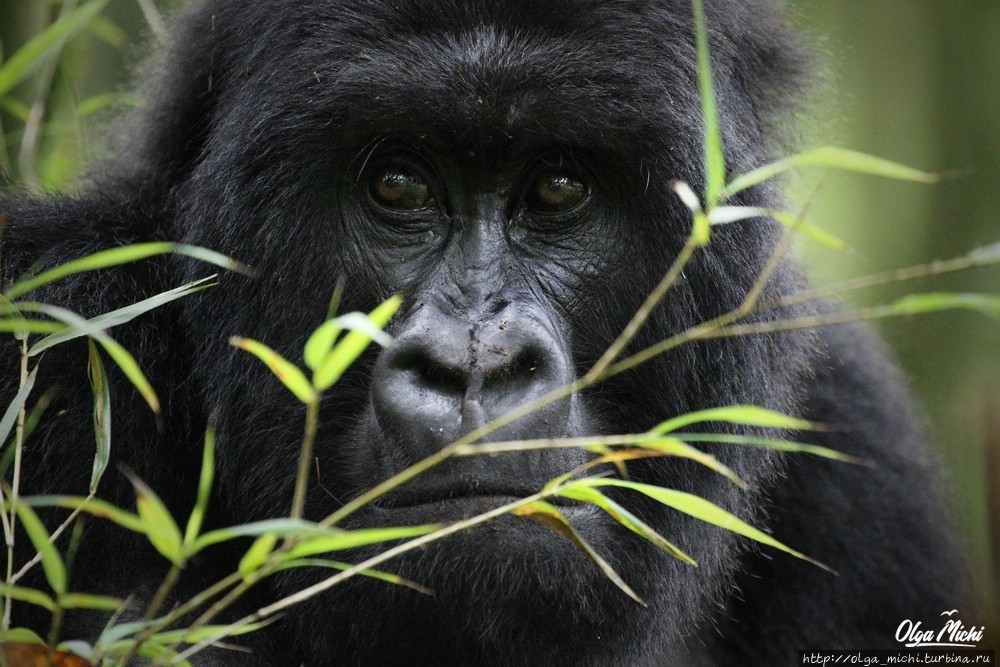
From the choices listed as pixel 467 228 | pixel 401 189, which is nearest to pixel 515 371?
pixel 467 228

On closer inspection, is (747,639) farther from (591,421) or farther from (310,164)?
(310,164)

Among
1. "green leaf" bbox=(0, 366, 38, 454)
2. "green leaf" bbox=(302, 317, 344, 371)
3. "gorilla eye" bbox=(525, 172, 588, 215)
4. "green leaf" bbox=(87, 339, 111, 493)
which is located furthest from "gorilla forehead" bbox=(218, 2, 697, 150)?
"green leaf" bbox=(302, 317, 344, 371)

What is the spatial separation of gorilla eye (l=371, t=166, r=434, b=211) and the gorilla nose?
16.0 inches

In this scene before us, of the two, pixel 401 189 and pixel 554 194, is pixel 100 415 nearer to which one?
pixel 401 189

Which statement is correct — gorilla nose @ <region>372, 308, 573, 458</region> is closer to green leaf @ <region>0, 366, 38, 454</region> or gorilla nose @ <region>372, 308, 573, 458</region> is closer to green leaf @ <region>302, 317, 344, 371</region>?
green leaf @ <region>302, 317, 344, 371</region>

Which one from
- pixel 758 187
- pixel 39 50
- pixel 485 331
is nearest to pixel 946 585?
pixel 758 187

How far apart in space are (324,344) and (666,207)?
48.0 inches

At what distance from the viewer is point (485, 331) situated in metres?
2.57

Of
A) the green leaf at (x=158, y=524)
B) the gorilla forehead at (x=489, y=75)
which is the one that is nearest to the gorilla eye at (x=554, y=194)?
the gorilla forehead at (x=489, y=75)

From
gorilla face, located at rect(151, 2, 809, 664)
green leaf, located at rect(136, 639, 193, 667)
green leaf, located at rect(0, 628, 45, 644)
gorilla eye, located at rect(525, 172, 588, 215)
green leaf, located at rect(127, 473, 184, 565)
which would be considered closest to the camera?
green leaf, located at rect(127, 473, 184, 565)

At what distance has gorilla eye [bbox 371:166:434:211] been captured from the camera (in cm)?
291

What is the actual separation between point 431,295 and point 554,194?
0.43 metres

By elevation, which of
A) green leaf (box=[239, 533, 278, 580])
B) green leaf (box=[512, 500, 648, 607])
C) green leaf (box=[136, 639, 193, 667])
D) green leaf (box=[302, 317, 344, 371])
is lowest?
green leaf (box=[512, 500, 648, 607])

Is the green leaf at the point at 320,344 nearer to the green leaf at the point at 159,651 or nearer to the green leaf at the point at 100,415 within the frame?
the green leaf at the point at 159,651
